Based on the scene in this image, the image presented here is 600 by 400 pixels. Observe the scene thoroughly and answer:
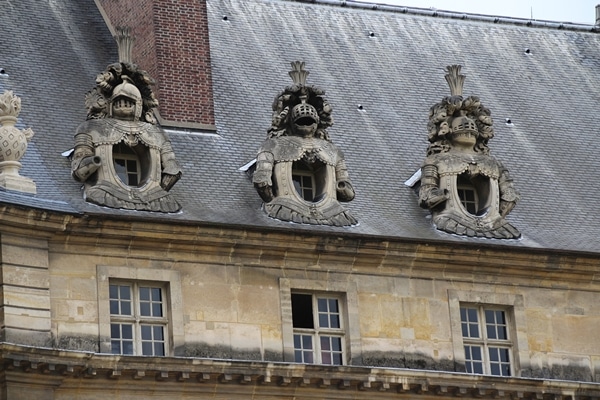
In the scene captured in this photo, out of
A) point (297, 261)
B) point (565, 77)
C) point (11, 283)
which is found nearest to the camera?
point (11, 283)

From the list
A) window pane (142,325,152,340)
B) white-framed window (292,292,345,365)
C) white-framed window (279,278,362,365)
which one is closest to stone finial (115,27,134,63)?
white-framed window (279,278,362,365)

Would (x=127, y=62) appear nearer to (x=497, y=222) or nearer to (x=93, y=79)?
(x=93, y=79)

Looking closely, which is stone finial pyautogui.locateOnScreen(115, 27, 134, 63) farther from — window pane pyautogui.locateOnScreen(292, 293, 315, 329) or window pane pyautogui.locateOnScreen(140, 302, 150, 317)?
window pane pyautogui.locateOnScreen(292, 293, 315, 329)

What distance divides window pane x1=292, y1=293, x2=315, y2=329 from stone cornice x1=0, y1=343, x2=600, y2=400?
4.33 ft

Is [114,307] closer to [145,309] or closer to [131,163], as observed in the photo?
[145,309]

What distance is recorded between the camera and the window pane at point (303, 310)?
43469 millimetres

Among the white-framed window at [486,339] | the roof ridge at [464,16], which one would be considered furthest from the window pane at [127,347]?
the roof ridge at [464,16]

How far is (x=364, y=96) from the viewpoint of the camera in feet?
164

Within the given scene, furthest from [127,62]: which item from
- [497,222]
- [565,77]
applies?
[565,77]

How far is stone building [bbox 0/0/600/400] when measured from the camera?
4138 cm

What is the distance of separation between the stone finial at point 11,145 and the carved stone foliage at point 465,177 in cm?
782

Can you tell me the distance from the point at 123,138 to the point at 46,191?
1820 millimetres

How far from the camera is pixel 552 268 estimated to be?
45375mm

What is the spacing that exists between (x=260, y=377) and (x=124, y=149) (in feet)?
15.7
